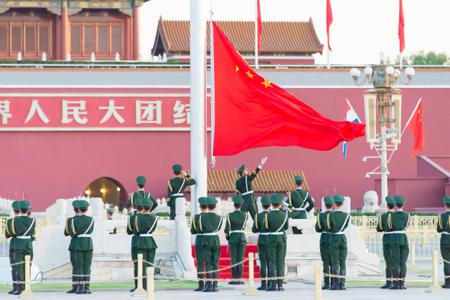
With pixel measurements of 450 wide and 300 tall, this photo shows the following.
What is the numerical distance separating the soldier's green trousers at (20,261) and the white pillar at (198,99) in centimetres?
299

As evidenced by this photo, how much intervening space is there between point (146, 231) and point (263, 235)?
5.06 ft

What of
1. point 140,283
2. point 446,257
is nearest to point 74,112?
point 446,257

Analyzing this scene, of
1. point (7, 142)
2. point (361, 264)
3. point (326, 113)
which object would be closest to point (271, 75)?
point (326, 113)

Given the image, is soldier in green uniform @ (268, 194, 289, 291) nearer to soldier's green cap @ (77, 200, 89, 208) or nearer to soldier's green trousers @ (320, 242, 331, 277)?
soldier's green trousers @ (320, 242, 331, 277)

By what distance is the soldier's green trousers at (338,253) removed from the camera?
19891mm

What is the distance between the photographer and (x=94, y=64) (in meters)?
41.5

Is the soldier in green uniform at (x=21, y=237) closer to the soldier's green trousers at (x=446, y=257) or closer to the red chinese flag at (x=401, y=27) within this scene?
the soldier's green trousers at (x=446, y=257)

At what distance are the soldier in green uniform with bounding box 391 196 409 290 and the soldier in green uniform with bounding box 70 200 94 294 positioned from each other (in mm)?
4025

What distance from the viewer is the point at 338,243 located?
65.3 ft

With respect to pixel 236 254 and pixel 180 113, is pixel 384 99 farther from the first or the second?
pixel 236 254

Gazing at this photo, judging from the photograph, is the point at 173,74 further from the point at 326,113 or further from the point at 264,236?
the point at 264,236

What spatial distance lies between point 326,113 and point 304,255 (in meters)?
20.0

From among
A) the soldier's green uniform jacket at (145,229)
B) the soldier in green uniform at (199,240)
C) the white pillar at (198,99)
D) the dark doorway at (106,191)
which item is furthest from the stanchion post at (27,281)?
the dark doorway at (106,191)

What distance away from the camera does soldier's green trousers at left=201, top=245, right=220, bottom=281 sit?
19656 millimetres
